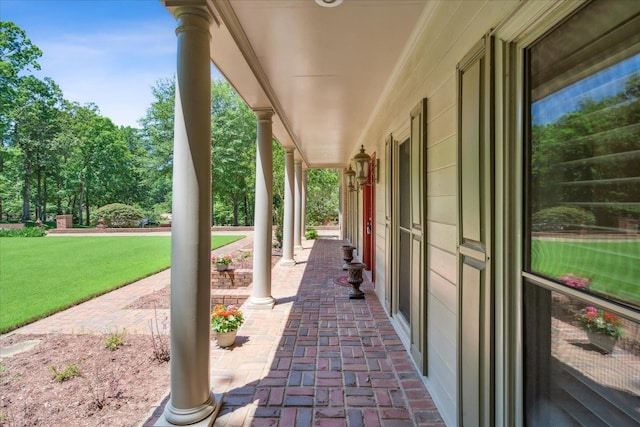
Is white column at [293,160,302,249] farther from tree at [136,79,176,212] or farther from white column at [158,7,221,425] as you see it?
tree at [136,79,176,212]

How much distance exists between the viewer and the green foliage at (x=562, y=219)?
3.15 ft

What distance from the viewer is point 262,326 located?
3.76 meters

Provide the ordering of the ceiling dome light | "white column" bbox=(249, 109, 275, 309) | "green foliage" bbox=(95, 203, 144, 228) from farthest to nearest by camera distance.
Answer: "green foliage" bbox=(95, 203, 144, 228) → "white column" bbox=(249, 109, 275, 309) → the ceiling dome light

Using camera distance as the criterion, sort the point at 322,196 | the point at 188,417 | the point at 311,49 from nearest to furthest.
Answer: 1. the point at 188,417
2. the point at 311,49
3. the point at 322,196

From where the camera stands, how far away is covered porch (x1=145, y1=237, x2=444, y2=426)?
216 centimetres

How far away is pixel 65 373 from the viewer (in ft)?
9.20

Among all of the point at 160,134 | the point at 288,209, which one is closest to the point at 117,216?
the point at 160,134

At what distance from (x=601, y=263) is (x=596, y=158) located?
292mm

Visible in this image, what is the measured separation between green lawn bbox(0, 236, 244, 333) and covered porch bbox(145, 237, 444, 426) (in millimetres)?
3320

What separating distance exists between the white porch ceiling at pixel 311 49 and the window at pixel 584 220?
1432 mm

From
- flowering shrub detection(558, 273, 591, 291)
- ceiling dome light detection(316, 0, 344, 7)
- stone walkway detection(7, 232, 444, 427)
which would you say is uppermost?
ceiling dome light detection(316, 0, 344, 7)

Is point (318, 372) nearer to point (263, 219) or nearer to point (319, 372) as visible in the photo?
point (319, 372)

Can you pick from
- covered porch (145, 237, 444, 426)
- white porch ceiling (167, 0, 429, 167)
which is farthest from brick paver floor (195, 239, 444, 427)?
white porch ceiling (167, 0, 429, 167)

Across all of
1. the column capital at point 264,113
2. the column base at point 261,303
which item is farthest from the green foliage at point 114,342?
the column capital at point 264,113
